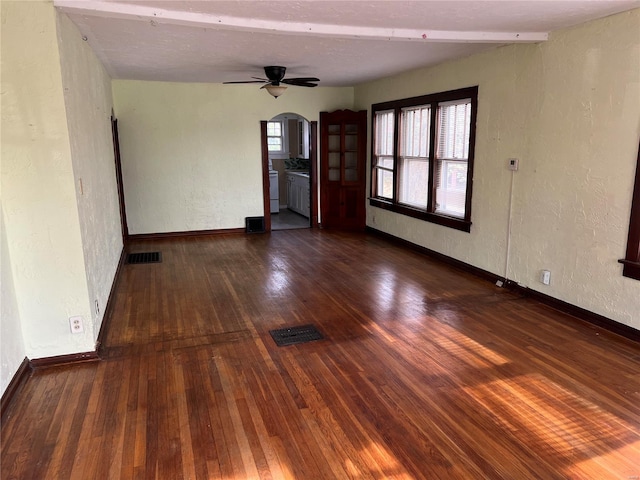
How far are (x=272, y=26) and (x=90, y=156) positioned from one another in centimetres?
186

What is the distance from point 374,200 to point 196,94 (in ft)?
10.8

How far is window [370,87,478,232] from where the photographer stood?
534 cm

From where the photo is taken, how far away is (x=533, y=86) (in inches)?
169

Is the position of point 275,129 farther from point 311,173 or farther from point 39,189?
point 39,189

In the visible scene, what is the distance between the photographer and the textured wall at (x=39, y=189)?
2.70m

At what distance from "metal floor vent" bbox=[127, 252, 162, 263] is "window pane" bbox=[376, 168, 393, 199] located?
3.55 meters

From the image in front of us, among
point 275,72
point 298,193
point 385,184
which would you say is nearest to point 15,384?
point 275,72

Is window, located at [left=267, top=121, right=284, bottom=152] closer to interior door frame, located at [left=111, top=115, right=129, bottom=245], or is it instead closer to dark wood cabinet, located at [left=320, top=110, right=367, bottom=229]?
dark wood cabinet, located at [left=320, top=110, right=367, bottom=229]

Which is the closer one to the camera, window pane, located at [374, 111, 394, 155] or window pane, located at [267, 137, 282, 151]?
window pane, located at [374, 111, 394, 155]

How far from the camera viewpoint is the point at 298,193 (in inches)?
371

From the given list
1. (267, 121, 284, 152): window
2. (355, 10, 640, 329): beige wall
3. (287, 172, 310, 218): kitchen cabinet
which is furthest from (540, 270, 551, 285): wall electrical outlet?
(267, 121, 284, 152): window

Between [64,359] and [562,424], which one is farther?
[64,359]

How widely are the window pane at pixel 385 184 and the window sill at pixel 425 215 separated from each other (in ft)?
0.42

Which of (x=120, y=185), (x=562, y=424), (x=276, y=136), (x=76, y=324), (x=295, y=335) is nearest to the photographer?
(x=562, y=424)
